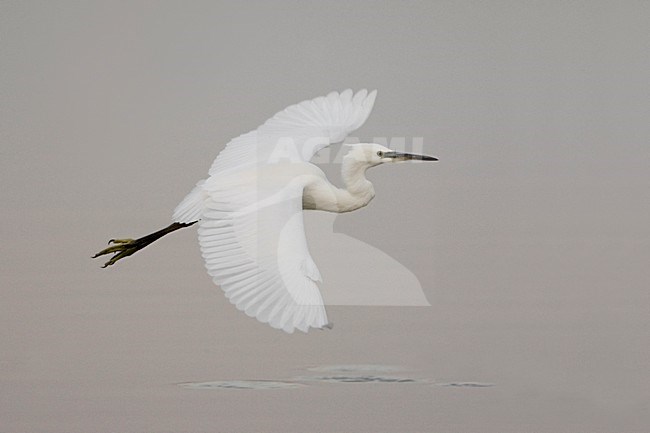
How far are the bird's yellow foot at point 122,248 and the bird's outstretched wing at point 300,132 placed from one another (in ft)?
1.23

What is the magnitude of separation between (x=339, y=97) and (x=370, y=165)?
319mm

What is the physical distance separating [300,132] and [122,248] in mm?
704

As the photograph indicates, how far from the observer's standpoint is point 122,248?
3.52 m

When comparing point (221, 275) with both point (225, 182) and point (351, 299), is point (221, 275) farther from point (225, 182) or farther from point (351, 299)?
point (351, 299)

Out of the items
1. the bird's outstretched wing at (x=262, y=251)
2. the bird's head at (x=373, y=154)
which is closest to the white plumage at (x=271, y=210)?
the bird's outstretched wing at (x=262, y=251)

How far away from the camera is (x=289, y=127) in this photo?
3432 mm

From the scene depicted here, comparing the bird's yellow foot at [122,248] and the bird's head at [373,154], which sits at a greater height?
the bird's head at [373,154]

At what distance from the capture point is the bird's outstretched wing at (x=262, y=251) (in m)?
2.83

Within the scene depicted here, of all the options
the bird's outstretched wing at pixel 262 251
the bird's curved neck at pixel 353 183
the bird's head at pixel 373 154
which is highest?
the bird's head at pixel 373 154

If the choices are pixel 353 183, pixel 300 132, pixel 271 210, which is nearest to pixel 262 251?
pixel 271 210

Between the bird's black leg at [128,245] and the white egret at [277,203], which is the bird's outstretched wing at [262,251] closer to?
the white egret at [277,203]

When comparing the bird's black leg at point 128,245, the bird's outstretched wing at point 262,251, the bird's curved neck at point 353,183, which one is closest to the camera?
the bird's outstretched wing at point 262,251

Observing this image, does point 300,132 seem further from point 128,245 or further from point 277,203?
point 128,245

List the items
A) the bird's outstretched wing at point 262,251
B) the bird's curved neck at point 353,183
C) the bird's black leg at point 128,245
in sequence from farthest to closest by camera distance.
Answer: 1. the bird's black leg at point 128,245
2. the bird's curved neck at point 353,183
3. the bird's outstretched wing at point 262,251
